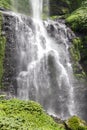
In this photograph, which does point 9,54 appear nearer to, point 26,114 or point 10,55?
point 10,55

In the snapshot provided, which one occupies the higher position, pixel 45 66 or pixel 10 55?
pixel 10 55

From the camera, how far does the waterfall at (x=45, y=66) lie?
29078 millimetres

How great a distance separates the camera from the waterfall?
29078 millimetres

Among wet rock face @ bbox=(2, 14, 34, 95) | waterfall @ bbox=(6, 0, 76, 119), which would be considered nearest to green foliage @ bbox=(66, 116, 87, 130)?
A: wet rock face @ bbox=(2, 14, 34, 95)

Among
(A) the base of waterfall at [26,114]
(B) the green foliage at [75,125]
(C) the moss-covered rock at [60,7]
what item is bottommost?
(B) the green foliage at [75,125]

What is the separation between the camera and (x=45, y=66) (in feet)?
102

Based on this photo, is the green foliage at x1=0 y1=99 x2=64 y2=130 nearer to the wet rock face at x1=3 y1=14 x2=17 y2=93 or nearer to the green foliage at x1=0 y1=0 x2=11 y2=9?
the wet rock face at x1=3 y1=14 x2=17 y2=93

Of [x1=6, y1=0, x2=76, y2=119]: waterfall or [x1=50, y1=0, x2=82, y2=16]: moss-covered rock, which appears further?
[x1=50, y1=0, x2=82, y2=16]: moss-covered rock

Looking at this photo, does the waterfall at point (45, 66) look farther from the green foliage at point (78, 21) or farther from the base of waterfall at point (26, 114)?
the base of waterfall at point (26, 114)

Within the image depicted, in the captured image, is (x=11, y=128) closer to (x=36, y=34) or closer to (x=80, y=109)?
(x=80, y=109)

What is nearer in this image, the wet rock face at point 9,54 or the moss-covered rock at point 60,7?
the wet rock face at point 9,54

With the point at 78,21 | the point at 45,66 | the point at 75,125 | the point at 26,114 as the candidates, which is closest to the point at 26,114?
the point at 26,114

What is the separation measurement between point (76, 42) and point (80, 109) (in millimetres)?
8597

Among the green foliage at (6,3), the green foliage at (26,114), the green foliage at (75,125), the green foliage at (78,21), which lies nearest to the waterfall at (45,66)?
the green foliage at (78,21)
